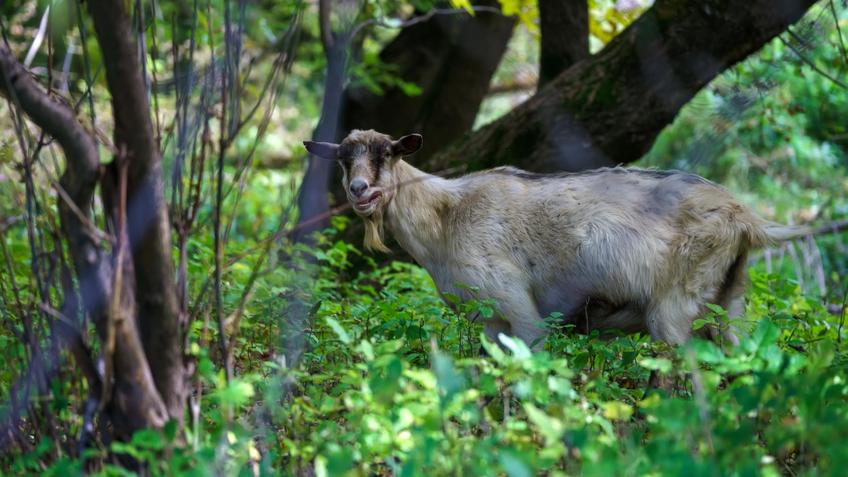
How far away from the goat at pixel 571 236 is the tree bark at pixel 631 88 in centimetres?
149

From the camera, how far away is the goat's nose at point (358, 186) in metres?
5.69

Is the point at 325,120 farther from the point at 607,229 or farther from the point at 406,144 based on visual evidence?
the point at 607,229

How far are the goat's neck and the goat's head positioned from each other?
0.32 feet

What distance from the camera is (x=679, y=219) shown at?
5.44 meters

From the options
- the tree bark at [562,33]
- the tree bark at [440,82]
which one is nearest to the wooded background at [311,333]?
the tree bark at [562,33]

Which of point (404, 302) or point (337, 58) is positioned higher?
point (337, 58)

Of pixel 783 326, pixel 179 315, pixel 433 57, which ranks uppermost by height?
pixel 433 57

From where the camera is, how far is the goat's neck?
6.00 m

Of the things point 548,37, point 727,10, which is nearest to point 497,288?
point 727,10

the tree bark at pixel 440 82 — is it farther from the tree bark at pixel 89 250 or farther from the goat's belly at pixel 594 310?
the tree bark at pixel 89 250

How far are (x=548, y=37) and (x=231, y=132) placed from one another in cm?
537

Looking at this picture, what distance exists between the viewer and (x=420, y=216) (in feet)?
19.6

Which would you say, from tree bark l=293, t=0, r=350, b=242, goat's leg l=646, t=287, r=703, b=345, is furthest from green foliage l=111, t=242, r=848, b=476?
tree bark l=293, t=0, r=350, b=242

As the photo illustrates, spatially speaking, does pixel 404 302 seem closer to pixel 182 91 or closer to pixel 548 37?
pixel 182 91
